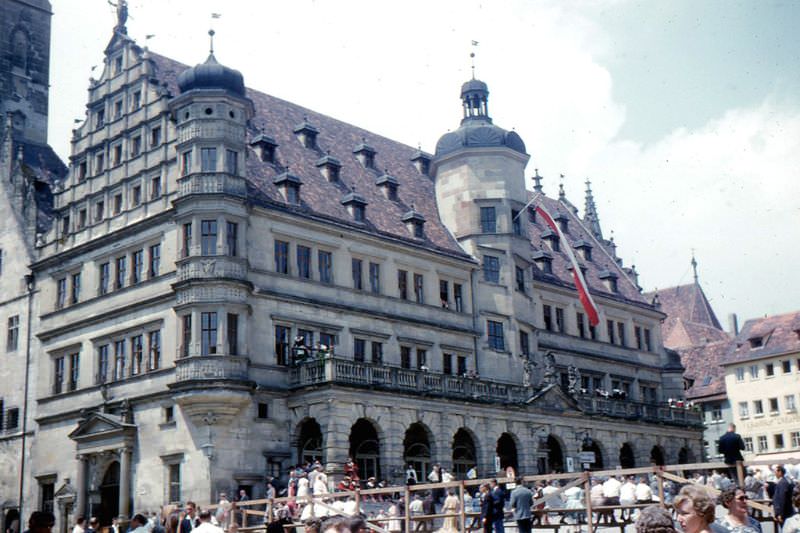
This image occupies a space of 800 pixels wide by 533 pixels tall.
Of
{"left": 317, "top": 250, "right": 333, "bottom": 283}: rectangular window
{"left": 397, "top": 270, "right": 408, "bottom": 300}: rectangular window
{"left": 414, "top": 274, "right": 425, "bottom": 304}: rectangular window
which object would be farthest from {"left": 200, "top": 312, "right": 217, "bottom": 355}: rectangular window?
{"left": 414, "top": 274, "right": 425, "bottom": 304}: rectangular window

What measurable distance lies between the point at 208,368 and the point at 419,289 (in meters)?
13.9

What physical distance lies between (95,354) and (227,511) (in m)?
18.1

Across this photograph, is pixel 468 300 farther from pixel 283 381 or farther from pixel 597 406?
pixel 283 381

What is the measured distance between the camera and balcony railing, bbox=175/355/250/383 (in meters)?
42.2

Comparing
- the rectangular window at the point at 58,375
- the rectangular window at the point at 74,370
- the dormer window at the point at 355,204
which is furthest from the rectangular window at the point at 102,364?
the dormer window at the point at 355,204

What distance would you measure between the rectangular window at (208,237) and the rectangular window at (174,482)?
8670 millimetres

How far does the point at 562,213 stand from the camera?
240ft

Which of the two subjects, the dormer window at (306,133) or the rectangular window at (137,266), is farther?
the dormer window at (306,133)

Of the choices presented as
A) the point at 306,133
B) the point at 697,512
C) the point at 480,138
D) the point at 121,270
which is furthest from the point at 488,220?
the point at 697,512

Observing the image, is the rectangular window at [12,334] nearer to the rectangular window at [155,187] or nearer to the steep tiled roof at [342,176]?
the rectangular window at [155,187]

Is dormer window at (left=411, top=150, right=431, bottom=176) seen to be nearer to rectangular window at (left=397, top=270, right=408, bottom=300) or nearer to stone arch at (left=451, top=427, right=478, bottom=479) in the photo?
rectangular window at (left=397, top=270, right=408, bottom=300)

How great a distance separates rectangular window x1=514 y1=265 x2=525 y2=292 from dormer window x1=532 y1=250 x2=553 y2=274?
4.58 metres

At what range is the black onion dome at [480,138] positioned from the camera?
57031mm

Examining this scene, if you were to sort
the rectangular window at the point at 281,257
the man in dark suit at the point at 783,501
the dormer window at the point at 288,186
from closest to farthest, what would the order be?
the man in dark suit at the point at 783,501
the rectangular window at the point at 281,257
the dormer window at the point at 288,186
